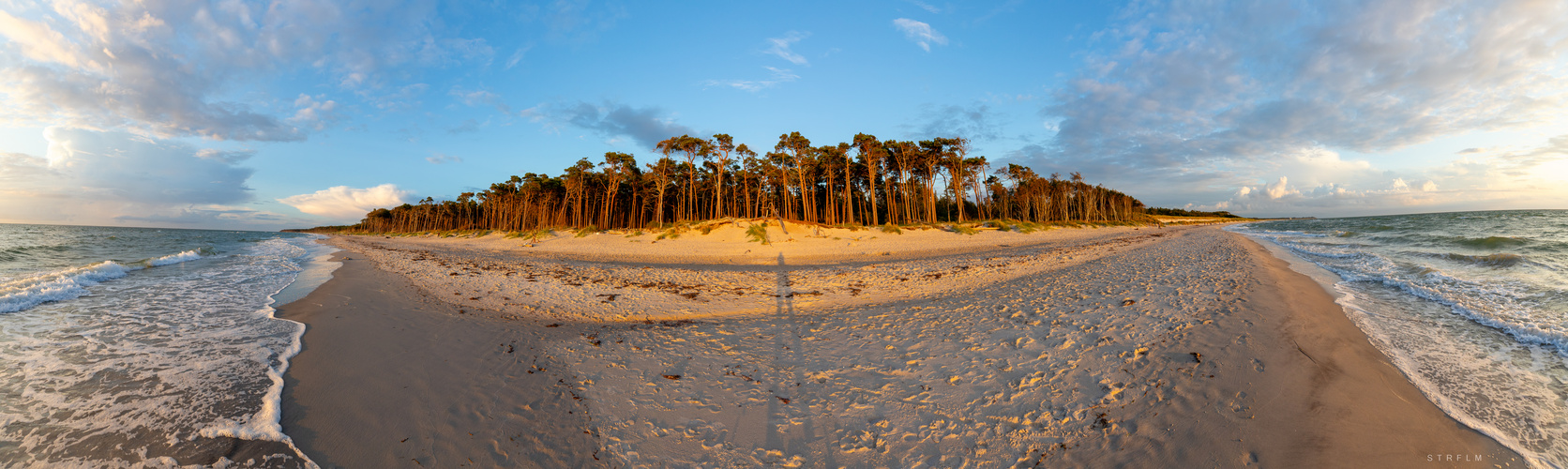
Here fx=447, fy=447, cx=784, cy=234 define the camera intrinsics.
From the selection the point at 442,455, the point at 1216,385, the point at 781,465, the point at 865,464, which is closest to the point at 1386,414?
the point at 1216,385

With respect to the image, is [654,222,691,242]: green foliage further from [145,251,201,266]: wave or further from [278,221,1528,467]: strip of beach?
[145,251,201,266]: wave

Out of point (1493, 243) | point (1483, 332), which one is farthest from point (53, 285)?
point (1493, 243)

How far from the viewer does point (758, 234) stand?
25484mm

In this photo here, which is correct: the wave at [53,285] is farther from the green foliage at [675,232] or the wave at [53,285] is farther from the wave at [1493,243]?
the wave at [1493,243]

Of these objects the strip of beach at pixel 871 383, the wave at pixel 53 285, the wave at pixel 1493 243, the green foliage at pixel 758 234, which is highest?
the green foliage at pixel 758 234

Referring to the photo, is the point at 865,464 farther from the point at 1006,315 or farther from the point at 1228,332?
the point at 1228,332

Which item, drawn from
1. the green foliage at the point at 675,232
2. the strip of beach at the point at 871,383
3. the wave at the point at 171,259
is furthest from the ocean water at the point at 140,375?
the green foliage at the point at 675,232

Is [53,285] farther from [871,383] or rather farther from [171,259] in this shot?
[871,383]

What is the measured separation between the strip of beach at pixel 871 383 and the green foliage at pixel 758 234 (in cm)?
1444

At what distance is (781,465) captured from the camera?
3.67 metres

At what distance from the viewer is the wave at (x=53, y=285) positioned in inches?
336

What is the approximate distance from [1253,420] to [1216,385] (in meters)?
0.71

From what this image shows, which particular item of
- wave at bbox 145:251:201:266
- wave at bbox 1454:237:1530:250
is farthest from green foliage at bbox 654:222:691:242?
wave at bbox 1454:237:1530:250

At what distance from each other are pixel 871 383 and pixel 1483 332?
9.44 meters
